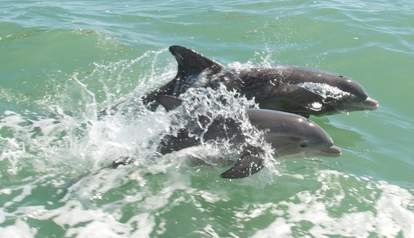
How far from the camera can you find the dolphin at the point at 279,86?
9781 millimetres

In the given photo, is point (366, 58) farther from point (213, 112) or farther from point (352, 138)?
point (213, 112)

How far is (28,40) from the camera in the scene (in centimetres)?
1427

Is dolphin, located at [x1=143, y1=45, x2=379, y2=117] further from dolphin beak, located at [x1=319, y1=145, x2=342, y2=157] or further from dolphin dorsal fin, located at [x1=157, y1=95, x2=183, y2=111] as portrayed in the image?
dolphin beak, located at [x1=319, y1=145, x2=342, y2=157]

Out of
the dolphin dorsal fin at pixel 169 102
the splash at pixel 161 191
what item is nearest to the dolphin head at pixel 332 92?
the splash at pixel 161 191

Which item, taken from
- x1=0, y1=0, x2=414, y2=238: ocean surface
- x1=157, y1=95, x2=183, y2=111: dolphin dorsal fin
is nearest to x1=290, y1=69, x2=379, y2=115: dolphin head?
x1=0, y1=0, x2=414, y2=238: ocean surface

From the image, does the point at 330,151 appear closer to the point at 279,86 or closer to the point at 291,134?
the point at 291,134

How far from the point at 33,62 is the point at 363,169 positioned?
274 inches

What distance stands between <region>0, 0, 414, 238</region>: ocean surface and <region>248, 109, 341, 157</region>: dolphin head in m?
0.42

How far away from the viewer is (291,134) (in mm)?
8070

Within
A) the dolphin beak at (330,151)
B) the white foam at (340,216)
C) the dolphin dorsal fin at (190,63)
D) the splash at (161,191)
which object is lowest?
the white foam at (340,216)

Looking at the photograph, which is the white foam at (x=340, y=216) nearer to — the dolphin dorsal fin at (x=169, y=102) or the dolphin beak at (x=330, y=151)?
the dolphin beak at (x=330, y=151)

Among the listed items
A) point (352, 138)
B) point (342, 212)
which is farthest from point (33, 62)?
point (342, 212)

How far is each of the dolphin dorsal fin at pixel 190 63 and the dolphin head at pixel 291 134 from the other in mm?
1777

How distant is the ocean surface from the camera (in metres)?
7.68
